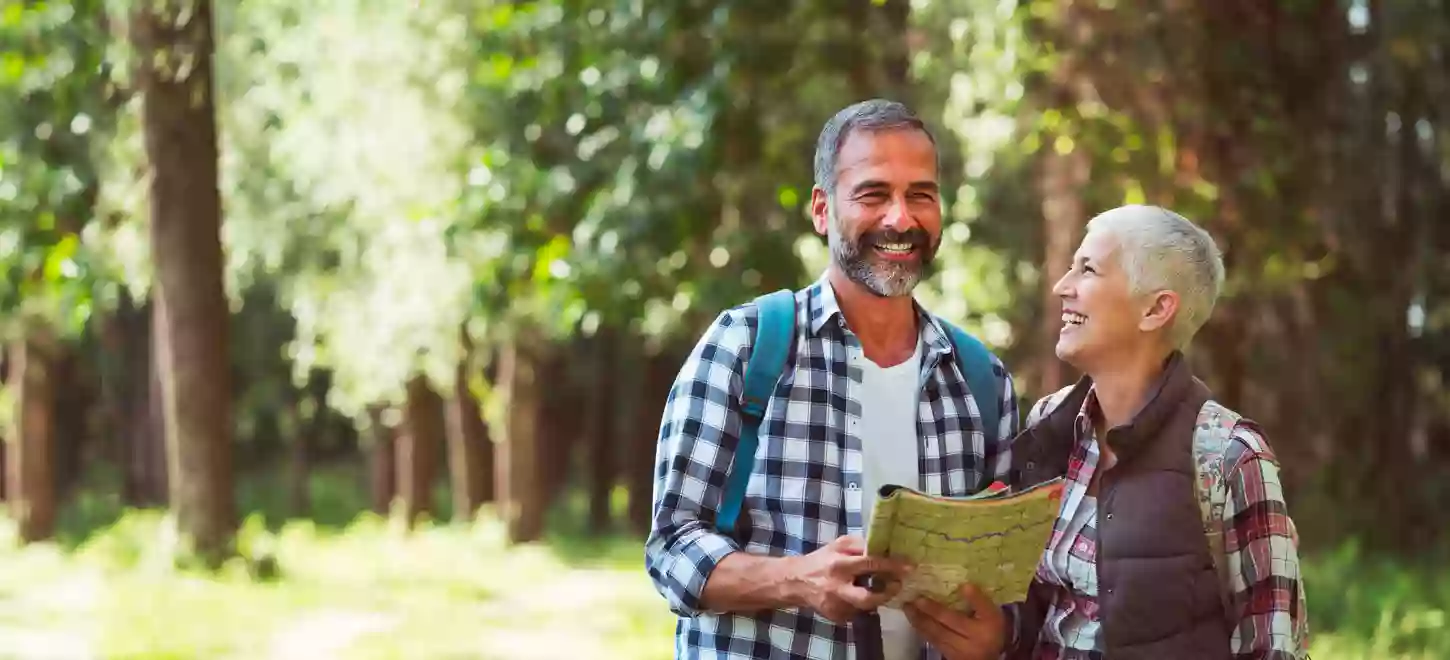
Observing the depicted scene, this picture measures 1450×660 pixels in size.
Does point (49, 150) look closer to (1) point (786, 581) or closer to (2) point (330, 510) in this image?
(1) point (786, 581)

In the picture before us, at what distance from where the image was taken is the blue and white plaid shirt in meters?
3.35

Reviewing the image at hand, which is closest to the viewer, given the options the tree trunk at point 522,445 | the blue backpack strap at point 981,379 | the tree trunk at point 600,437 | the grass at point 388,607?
the blue backpack strap at point 981,379

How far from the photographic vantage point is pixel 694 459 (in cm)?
335

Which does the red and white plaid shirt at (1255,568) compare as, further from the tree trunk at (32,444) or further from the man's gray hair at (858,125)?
the tree trunk at (32,444)

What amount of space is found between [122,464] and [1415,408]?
30.7 m

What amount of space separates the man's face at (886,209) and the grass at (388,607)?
7.53 m

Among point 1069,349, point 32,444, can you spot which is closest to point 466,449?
point 32,444

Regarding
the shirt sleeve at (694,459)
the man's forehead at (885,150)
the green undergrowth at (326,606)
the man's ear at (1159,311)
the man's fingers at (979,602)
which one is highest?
the man's forehead at (885,150)

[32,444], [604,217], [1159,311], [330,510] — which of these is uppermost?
[604,217]

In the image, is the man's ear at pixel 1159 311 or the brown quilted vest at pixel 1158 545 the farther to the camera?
the man's ear at pixel 1159 311

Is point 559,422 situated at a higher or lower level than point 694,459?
lower

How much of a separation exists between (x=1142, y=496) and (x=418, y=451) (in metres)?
23.0

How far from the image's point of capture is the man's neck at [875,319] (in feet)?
11.7

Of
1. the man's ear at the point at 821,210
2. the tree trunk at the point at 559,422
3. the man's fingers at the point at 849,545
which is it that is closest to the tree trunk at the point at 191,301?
the tree trunk at the point at 559,422
